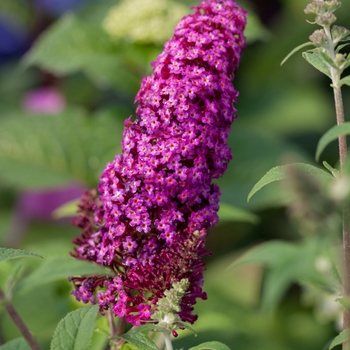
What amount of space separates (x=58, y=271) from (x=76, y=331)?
0.25 meters

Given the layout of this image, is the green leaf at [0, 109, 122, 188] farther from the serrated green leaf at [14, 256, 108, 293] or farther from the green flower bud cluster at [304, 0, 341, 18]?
the green flower bud cluster at [304, 0, 341, 18]

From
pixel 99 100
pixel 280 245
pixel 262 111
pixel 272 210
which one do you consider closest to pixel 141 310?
pixel 280 245

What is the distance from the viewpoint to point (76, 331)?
1.33 meters

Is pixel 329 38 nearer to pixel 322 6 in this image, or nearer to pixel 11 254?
pixel 322 6

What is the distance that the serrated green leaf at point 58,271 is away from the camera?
1.44 metres

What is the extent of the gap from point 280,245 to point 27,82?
363 cm

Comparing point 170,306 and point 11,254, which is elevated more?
point 11,254

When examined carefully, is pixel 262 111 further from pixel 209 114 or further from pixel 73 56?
pixel 209 114

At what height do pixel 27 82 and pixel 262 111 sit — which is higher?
pixel 27 82

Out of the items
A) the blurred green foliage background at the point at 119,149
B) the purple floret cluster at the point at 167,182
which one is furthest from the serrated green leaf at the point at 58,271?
the blurred green foliage background at the point at 119,149

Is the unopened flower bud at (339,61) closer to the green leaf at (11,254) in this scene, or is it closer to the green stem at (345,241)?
the green stem at (345,241)

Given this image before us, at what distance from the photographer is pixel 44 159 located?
3.29 meters

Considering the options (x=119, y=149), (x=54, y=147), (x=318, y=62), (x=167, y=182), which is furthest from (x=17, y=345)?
(x=54, y=147)

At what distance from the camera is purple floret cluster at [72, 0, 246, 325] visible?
1369mm
